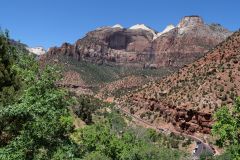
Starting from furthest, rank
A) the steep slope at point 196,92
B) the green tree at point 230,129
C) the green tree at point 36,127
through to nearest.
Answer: the steep slope at point 196,92 < the green tree at point 230,129 < the green tree at point 36,127

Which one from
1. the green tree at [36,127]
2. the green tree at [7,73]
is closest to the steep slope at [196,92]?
the green tree at [7,73]

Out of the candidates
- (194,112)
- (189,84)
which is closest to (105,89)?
(189,84)

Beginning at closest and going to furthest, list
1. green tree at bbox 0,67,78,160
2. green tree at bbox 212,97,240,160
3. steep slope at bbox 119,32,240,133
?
green tree at bbox 0,67,78,160 → green tree at bbox 212,97,240,160 → steep slope at bbox 119,32,240,133

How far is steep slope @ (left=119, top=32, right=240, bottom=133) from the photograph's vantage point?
7575 cm

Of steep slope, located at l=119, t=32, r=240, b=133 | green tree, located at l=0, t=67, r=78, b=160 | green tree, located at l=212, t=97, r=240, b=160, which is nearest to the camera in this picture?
green tree, located at l=0, t=67, r=78, b=160

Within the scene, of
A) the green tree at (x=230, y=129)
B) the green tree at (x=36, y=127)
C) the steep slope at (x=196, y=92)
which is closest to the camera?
the green tree at (x=36, y=127)

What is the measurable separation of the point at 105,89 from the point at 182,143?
Result: 94.0 meters

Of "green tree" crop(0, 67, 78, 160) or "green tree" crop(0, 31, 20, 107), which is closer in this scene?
"green tree" crop(0, 67, 78, 160)

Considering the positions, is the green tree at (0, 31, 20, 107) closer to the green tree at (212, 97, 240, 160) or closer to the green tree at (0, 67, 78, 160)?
the green tree at (0, 67, 78, 160)

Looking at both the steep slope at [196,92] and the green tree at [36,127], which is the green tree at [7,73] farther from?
the steep slope at [196,92]

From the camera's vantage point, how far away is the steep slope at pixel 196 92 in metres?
75.8

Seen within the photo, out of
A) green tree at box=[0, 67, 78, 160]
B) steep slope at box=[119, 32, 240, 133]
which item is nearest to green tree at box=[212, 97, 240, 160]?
green tree at box=[0, 67, 78, 160]

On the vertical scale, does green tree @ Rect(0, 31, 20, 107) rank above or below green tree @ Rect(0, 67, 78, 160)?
above

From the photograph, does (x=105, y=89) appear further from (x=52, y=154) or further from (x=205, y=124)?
(x=52, y=154)
